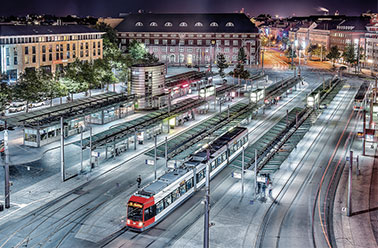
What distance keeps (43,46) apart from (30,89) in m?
41.1

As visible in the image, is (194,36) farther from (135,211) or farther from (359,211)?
(135,211)

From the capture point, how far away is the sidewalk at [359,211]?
38188mm

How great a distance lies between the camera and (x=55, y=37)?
5123 inches

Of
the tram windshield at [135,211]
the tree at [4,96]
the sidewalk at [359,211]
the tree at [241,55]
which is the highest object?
the tree at [241,55]

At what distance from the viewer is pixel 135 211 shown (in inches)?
1542

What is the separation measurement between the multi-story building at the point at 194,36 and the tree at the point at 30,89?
95.0 meters

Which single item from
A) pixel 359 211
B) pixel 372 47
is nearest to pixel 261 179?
pixel 359 211

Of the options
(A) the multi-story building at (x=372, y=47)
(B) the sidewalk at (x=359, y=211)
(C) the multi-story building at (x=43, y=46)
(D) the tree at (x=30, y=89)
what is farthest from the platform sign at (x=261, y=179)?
(A) the multi-story building at (x=372, y=47)

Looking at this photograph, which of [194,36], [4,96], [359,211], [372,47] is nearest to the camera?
[359,211]

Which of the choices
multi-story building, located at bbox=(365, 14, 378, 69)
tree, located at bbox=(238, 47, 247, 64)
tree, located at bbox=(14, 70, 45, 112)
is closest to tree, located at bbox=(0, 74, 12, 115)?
tree, located at bbox=(14, 70, 45, 112)

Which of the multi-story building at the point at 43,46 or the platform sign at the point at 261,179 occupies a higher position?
the multi-story building at the point at 43,46

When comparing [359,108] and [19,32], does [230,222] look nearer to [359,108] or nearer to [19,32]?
[359,108]

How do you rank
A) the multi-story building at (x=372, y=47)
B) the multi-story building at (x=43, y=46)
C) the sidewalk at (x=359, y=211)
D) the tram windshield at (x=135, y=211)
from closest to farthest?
1. the sidewalk at (x=359, y=211)
2. the tram windshield at (x=135, y=211)
3. the multi-story building at (x=43, y=46)
4. the multi-story building at (x=372, y=47)

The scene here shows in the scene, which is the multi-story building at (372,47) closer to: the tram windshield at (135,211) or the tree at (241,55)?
the tree at (241,55)
